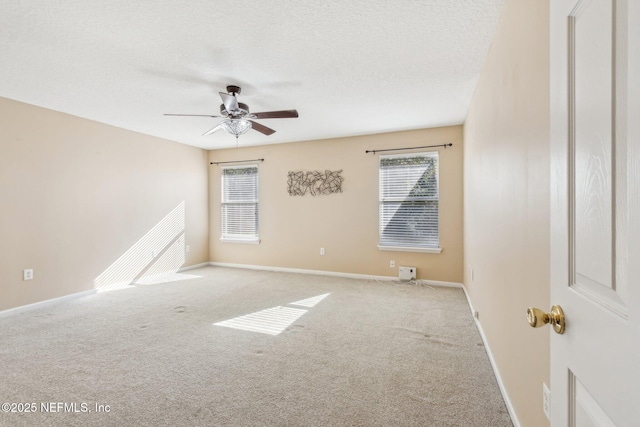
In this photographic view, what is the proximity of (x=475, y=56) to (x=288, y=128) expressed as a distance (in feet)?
9.18

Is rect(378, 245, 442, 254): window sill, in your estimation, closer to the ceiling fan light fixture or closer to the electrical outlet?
the ceiling fan light fixture

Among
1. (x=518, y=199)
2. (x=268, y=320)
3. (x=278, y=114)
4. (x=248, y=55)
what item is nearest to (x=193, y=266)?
(x=268, y=320)

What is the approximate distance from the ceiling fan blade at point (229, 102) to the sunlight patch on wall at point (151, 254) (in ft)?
10.7

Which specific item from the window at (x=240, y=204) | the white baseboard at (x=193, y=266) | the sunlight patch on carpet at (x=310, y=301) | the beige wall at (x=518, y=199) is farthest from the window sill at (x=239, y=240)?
the beige wall at (x=518, y=199)

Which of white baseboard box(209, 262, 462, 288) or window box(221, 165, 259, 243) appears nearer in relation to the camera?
white baseboard box(209, 262, 462, 288)

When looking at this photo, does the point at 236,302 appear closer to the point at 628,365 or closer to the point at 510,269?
the point at 510,269

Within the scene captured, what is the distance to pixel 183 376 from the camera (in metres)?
2.12

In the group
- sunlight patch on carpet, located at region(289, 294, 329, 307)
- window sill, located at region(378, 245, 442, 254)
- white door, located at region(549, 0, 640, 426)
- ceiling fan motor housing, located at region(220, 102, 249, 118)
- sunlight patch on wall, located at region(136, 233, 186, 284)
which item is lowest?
sunlight patch on carpet, located at region(289, 294, 329, 307)

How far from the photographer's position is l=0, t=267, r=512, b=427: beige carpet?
174cm

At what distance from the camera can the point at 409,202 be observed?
188 inches

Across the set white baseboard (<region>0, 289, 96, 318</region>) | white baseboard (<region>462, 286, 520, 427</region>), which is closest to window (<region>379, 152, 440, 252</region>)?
white baseboard (<region>462, 286, 520, 427</region>)

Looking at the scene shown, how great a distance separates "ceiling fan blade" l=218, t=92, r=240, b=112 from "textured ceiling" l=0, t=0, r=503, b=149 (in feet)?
0.73

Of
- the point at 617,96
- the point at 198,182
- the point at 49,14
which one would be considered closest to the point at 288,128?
the point at 198,182

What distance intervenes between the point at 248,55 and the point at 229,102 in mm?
532
